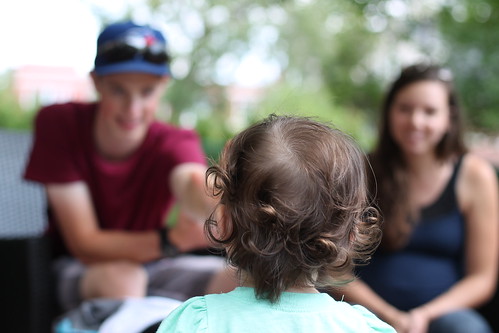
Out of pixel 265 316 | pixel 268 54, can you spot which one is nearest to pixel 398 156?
pixel 265 316

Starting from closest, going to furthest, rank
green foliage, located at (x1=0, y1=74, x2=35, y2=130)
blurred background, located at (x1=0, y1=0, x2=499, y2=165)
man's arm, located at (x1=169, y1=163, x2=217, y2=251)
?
1. man's arm, located at (x1=169, y1=163, x2=217, y2=251)
2. blurred background, located at (x1=0, y1=0, x2=499, y2=165)
3. green foliage, located at (x1=0, y1=74, x2=35, y2=130)

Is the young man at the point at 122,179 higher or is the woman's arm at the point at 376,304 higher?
the young man at the point at 122,179

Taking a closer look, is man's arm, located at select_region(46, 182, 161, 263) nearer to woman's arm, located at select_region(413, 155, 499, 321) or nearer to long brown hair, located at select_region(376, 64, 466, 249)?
long brown hair, located at select_region(376, 64, 466, 249)

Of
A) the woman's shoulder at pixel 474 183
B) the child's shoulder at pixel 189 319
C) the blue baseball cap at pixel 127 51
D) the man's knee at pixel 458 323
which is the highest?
the blue baseball cap at pixel 127 51

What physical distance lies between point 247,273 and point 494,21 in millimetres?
5701

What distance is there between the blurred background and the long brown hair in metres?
0.42

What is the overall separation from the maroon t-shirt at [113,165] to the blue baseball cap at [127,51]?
0.80 ft

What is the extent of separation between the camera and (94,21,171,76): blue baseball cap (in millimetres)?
2025

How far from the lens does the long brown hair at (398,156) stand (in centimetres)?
222

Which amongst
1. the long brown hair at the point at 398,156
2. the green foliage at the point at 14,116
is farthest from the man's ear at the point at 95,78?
the green foliage at the point at 14,116

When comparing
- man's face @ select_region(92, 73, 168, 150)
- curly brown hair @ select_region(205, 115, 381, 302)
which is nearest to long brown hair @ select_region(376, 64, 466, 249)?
man's face @ select_region(92, 73, 168, 150)

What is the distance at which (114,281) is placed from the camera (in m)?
1.91

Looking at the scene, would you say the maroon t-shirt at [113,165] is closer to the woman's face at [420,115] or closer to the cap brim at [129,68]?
the cap brim at [129,68]

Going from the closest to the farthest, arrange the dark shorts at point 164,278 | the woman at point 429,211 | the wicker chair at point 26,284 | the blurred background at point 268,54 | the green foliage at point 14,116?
1. the wicker chair at point 26,284
2. the dark shorts at point 164,278
3. the woman at point 429,211
4. the blurred background at point 268,54
5. the green foliage at point 14,116
